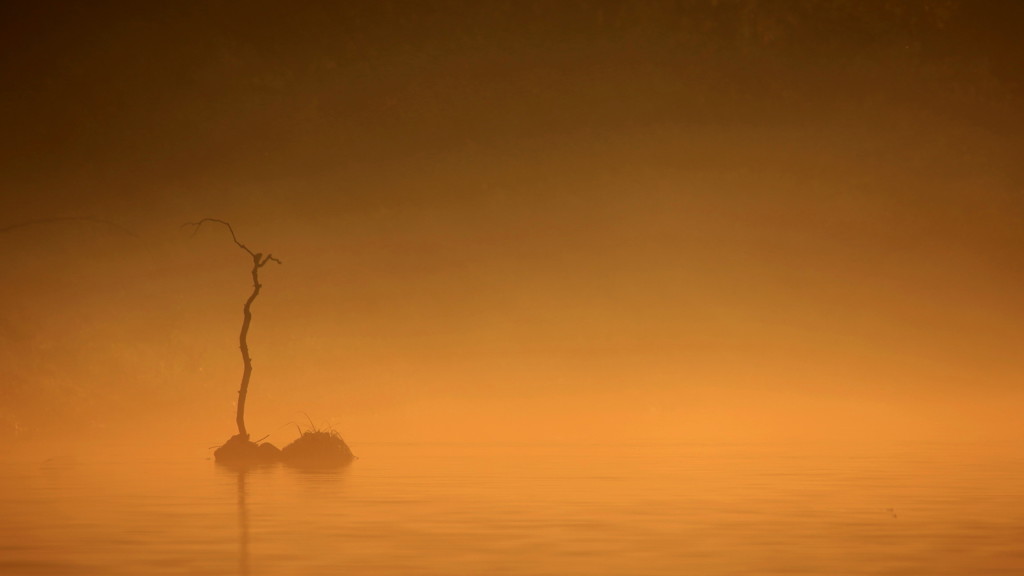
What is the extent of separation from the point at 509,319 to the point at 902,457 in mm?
137802

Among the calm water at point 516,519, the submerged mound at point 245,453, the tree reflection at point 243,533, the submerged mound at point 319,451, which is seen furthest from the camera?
the submerged mound at point 245,453

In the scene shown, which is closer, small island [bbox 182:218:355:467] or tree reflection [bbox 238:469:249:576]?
tree reflection [bbox 238:469:249:576]

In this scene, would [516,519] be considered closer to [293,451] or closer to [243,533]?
[243,533]

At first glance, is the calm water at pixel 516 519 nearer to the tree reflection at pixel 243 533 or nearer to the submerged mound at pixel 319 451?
the tree reflection at pixel 243 533

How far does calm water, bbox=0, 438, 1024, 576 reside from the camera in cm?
1356

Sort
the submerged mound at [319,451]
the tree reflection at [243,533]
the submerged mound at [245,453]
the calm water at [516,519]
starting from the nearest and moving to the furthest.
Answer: the tree reflection at [243,533] → the calm water at [516,519] → the submerged mound at [319,451] → the submerged mound at [245,453]

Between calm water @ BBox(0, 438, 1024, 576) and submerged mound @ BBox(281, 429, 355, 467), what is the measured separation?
1.48 meters

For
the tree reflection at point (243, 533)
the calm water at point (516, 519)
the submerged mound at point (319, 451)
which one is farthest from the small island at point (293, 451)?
the tree reflection at point (243, 533)

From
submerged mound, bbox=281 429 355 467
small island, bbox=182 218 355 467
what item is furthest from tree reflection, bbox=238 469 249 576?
small island, bbox=182 218 355 467

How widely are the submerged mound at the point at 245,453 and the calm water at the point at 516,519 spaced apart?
6.97ft

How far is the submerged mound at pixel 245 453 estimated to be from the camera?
33.5m

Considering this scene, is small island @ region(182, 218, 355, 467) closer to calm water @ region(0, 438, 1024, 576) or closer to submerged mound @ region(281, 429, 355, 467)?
submerged mound @ region(281, 429, 355, 467)

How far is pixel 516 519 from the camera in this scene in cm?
1803

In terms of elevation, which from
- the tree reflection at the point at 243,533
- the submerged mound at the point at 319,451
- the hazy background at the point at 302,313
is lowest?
the tree reflection at the point at 243,533
